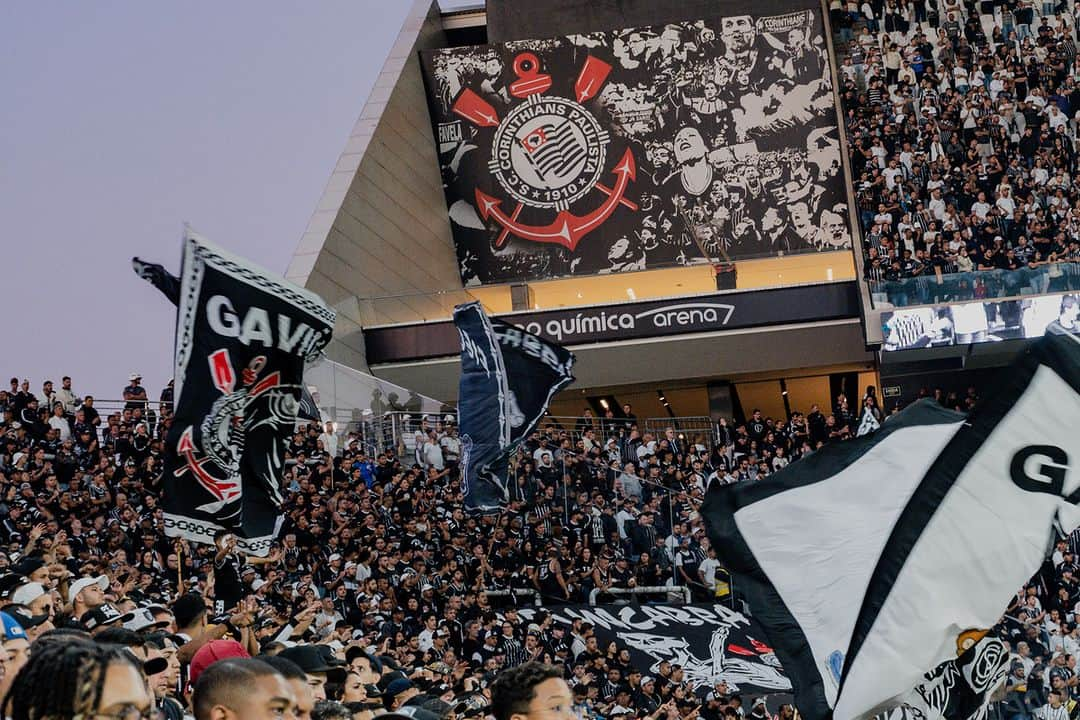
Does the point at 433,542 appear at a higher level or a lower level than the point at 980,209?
lower

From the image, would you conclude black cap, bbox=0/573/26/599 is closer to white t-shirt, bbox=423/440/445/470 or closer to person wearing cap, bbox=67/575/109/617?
person wearing cap, bbox=67/575/109/617

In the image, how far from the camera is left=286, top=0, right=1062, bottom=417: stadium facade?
34844 millimetres

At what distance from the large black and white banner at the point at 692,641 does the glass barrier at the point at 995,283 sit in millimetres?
8085

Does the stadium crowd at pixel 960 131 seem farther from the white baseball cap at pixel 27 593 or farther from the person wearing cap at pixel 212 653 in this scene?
the person wearing cap at pixel 212 653

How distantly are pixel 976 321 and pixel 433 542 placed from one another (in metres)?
10.7

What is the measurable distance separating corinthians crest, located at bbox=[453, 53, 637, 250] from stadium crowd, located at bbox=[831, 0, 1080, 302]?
562 centimetres

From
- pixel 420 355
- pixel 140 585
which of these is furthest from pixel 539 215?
pixel 140 585

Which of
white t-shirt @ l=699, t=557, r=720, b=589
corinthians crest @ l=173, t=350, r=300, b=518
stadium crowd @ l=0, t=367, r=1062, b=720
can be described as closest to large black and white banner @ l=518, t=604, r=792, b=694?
stadium crowd @ l=0, t=367, r=1062, b=720

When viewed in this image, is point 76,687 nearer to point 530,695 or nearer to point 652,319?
point 530,695

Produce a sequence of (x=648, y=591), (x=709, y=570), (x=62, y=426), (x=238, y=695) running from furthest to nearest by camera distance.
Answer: (x=709, y=570) < (x=648, y=591) < (x=62, y=426) < (x=238, y=695)

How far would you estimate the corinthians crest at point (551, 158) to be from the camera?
36.1 metres

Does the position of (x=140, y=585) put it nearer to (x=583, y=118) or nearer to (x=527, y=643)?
(x=527, y=643)

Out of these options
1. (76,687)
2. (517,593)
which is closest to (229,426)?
(76,687)

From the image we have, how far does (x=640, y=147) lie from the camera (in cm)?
3594
